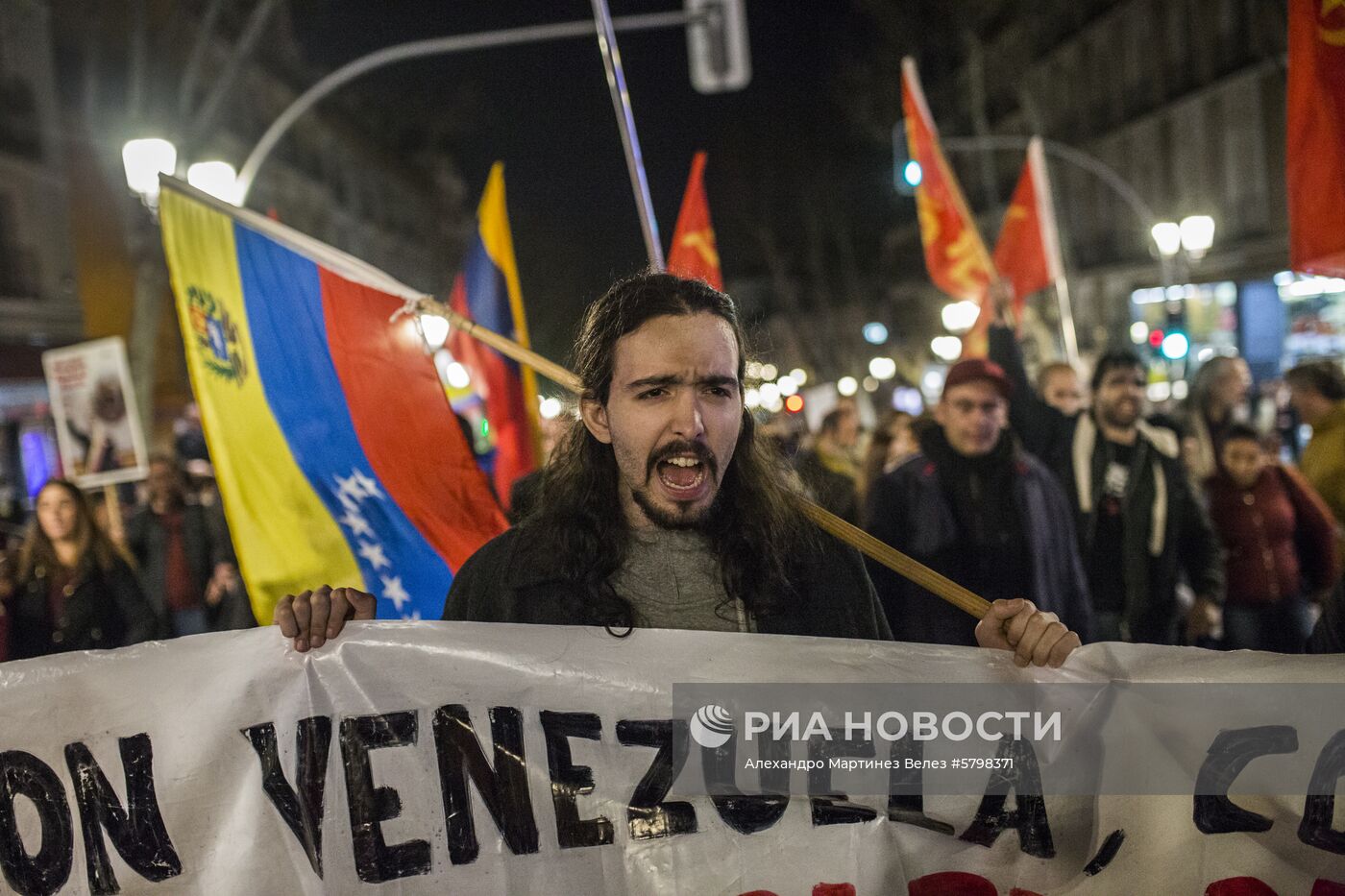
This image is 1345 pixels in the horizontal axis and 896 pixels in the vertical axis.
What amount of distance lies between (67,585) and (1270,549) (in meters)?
5.59

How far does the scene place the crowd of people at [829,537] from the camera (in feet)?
8.45

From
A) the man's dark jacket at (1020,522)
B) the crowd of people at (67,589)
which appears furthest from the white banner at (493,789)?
the crowd of people at (67,589)

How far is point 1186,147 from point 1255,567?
31.6 meters

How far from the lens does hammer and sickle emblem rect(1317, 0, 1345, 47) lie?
10.8ft

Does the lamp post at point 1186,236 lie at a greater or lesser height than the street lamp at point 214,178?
lesser

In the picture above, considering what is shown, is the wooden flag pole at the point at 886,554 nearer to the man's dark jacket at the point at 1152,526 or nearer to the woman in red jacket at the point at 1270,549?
the man's dark jacket at the point at 1152,526

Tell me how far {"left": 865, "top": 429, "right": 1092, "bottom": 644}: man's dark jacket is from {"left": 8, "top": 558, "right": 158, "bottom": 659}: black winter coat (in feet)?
11.1

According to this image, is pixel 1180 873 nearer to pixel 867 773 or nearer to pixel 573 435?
pixel 867 773

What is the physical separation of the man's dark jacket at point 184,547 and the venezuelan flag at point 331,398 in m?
4.15

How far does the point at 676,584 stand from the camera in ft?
8.70

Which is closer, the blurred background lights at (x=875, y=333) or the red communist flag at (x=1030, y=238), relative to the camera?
the red communist flag at (x=1030, y=238)

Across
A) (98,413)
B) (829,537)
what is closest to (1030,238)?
(98,413)

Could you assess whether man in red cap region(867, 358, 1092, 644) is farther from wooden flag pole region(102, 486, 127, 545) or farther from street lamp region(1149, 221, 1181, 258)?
street lamp region(1149, 221, 1181, 258)

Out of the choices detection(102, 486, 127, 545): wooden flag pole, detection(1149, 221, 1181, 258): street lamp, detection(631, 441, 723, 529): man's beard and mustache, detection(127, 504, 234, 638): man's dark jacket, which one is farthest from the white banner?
detection(1149, 221, 1181, 258): street lamp
